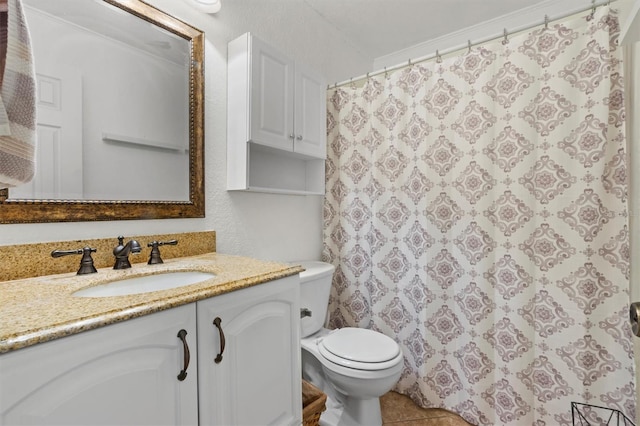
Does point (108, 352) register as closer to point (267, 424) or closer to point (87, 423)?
point (87, 423)

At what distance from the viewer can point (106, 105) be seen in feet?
3.75

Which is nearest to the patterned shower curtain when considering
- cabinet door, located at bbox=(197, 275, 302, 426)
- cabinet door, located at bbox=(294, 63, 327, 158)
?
cabinet door, located at bbox=(294, 63, 327, 158)

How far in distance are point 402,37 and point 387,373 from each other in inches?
90.4

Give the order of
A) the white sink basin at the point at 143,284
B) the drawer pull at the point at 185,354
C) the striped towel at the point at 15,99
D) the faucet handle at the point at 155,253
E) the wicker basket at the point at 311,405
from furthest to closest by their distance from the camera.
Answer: the wicker basket at the point at 311,405
the faucet handle at the point at 155,253
the white sink basin at the point at 143,284
the drawer pull at the point at 185,354
the striped towel at the point at 15,99

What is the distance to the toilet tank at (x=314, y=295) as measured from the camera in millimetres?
1563

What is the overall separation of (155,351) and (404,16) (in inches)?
92.4

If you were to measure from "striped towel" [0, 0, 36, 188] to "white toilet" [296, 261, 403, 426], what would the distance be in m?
1.16

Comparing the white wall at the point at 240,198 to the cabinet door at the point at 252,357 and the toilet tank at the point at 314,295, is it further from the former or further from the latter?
the cabinet door at the point at 252,357

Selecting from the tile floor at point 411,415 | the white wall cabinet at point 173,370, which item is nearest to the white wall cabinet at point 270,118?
the white wall cabinet at point 173,370

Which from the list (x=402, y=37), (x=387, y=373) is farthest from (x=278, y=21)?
(x=387, y=373)

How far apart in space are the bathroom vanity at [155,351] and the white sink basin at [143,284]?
0.02m

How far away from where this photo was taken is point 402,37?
2320 mm

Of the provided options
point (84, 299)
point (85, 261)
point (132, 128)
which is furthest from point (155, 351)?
point (132, 128)

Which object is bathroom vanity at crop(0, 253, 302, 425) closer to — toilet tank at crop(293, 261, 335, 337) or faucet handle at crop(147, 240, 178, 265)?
faucet handle at crop(147, 240, 178, 265)
